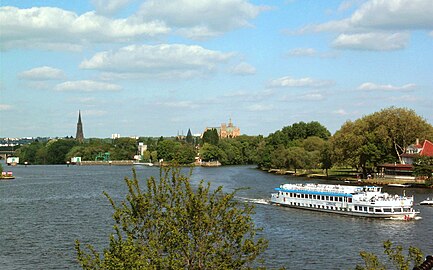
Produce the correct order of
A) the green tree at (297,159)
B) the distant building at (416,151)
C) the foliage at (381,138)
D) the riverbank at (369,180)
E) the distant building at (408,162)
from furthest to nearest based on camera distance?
1. the green tree at (297,159)
2. the foliage at (381,138)
3. the distant building at (416,151)
4. the distant building at (408,162)
5. the riverbank at (369,180)

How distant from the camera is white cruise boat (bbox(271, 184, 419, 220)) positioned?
65500 millimetres

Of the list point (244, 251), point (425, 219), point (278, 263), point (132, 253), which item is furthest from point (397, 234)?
point (132, 253)

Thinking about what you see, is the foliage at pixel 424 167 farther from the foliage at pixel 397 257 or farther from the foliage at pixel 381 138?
the foliage at pixel 397 257

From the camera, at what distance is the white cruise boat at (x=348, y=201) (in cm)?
6550

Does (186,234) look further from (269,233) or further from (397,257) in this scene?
(269,233)

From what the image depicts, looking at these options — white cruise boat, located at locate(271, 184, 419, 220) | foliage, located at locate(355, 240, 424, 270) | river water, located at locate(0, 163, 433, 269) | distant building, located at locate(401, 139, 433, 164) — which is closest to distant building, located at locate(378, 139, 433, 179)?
distant building, located at locate(401, 139, 433, 164)

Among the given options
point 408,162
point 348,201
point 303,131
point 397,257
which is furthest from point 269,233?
point 303,131

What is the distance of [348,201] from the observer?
69.8m

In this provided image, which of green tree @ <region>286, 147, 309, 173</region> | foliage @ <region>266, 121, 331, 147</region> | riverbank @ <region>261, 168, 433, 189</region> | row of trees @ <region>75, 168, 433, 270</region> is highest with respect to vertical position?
foliage @ <region>266, 121, 331, 147</region>

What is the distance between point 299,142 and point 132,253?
6205 inches

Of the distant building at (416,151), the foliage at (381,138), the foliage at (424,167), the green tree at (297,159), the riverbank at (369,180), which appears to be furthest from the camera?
the green tree at (297,159)

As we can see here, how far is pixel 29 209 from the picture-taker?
75.2 metres

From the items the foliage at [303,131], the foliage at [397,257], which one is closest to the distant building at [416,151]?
the foliage at [303,131]

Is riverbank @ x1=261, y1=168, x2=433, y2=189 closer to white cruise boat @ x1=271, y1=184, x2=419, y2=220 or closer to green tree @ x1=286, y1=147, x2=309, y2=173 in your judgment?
green tree @ x1=286, y1=147, x2=309, y2=173
